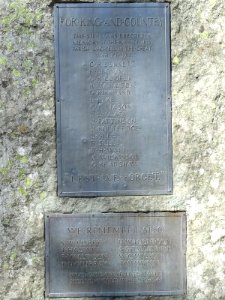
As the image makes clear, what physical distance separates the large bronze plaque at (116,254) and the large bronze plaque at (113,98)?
0.47ft

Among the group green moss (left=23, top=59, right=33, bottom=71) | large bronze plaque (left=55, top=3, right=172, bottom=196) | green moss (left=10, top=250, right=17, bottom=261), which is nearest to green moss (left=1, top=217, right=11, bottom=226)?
green moss (left=10, top=250, right=17, bottom=261)

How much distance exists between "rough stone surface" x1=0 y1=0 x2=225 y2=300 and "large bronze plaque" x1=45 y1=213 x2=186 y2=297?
0.16ft

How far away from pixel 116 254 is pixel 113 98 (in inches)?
28.7

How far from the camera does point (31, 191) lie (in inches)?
96.8

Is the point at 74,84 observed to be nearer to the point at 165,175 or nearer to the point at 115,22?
the point at 115,22

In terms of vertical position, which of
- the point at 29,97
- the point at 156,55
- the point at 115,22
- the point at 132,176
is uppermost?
the point at 115,22

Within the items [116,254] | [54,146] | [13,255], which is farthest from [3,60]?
[116,254]

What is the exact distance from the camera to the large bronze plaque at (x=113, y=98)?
96.2 inches

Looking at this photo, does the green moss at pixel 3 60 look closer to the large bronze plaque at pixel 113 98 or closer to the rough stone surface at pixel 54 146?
the rough stone surface at pixel 54 146

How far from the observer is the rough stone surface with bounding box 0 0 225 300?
96.0 inches

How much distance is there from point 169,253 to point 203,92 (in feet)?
2.52

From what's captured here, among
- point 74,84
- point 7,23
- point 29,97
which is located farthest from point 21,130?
point 7,23

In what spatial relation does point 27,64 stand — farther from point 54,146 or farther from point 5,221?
point 5,221

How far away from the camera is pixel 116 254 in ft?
8.18
